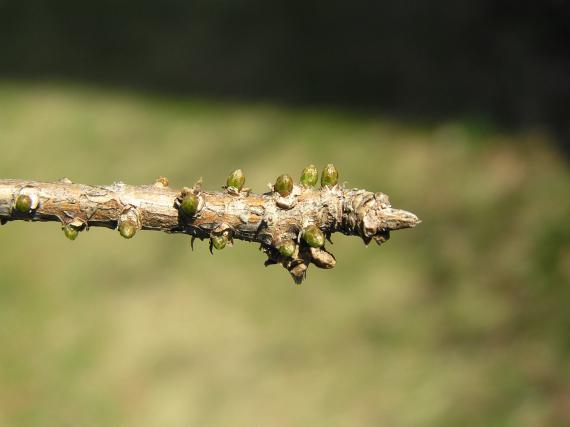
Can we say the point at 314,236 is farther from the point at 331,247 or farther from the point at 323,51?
the point at 323,51

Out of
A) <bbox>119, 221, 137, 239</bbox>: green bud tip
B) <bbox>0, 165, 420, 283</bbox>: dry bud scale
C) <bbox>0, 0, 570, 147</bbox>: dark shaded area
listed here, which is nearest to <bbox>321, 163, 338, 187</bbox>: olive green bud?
<bbox>0, 165, 420, 283</bbox>: dry bud scale

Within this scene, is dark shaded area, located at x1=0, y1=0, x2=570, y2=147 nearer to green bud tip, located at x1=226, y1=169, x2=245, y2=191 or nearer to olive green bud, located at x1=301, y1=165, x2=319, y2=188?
olive green bud, located at x1=301, y1=165, x2=319, y2=188

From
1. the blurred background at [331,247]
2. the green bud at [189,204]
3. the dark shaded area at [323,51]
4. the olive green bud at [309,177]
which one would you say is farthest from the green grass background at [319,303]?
the green bud at [189,204]

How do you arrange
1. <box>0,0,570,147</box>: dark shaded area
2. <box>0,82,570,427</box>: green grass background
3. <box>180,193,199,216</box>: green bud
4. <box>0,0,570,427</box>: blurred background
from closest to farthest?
1. <box>180,193,199,216</box>: green bud
2. <box>0,82,570,427</box>: green grass background
3. <box>0,0,570,427</box>: blurred background
4. <box>0,0,570,147</box>: dark shaded area

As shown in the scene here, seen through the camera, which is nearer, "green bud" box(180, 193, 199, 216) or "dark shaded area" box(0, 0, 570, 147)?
"green bud" box(180, 193, 199, 216)

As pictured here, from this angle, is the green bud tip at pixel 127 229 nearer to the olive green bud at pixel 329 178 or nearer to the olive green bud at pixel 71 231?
the olive green bud at pixel 71 231

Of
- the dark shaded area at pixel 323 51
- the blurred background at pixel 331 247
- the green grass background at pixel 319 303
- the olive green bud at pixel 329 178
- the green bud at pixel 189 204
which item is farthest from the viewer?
the dark shaded area at pixel 323 51

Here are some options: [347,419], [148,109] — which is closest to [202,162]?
[148,109]
